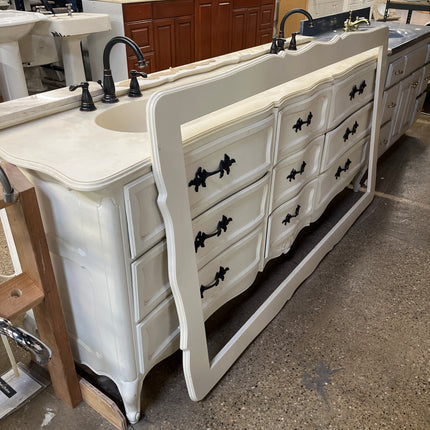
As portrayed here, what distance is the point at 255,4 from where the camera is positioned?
435 cm

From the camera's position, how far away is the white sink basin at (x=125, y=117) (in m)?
1.40

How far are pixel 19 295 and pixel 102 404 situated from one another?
1.57 feet

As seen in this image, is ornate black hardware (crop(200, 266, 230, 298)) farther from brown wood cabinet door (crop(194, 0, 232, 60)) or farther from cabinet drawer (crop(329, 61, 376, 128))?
brown wood cabinet door (crop(194, 0, 232, 60))

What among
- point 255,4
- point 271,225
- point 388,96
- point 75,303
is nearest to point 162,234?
point 75,303

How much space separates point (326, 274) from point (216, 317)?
0.62 metres

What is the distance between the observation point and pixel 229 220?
1440 millimetres

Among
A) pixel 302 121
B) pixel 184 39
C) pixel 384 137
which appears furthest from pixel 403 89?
pixel 184 39

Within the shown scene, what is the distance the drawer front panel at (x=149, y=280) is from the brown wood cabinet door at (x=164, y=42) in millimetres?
2742

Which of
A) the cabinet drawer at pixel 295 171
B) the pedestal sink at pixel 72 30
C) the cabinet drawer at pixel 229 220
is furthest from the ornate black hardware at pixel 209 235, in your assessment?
the pedestal sink at pixel 72 30

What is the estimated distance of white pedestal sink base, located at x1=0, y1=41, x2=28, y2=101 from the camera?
246 cm

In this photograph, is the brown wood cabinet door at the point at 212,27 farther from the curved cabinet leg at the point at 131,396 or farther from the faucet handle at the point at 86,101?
the curved cabinet leg at the point at 131,396

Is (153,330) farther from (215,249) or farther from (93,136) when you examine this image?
(93,136)

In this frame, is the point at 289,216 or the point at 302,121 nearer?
the point at 302,121

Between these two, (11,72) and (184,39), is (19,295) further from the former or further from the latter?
(184,39)
